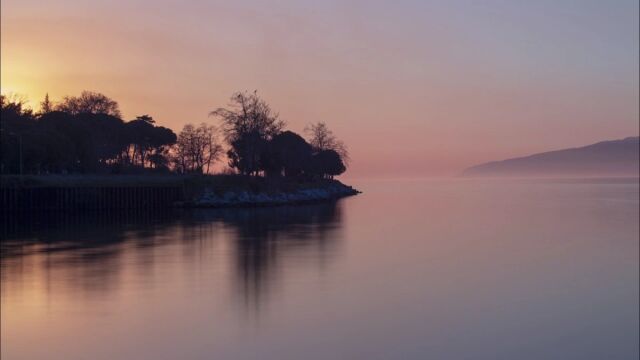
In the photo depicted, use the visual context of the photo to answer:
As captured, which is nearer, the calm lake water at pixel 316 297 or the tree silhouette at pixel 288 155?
the calm lake water at pixel 316 297

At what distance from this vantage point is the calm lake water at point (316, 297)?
13656mm

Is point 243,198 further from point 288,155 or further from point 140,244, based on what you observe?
point 140,244

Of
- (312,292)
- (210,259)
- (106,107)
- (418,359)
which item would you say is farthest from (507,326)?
(106,107)

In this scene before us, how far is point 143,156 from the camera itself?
105m

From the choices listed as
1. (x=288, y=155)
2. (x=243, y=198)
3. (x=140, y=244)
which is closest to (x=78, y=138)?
(x=243, y=198)

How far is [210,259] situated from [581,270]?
16427mm

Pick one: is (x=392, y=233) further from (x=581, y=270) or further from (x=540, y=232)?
(x=581, y=270)

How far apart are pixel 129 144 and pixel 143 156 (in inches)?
212

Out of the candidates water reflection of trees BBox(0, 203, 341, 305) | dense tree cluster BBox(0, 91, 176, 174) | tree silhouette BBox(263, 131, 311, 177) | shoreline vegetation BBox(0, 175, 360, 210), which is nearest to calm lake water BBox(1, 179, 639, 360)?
water reflection of trees BBox(0, 203, 341, 305)

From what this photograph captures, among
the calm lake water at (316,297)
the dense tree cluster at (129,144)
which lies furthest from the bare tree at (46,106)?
the calm lake water at (316,297)

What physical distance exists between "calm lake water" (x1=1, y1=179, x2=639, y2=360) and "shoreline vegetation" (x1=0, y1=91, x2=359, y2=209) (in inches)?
1198

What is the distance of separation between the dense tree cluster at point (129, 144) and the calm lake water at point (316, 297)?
32332mm

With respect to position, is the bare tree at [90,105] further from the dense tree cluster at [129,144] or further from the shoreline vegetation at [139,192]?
the shoreline vegetation at [139,192]

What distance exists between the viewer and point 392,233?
42.2 meters
